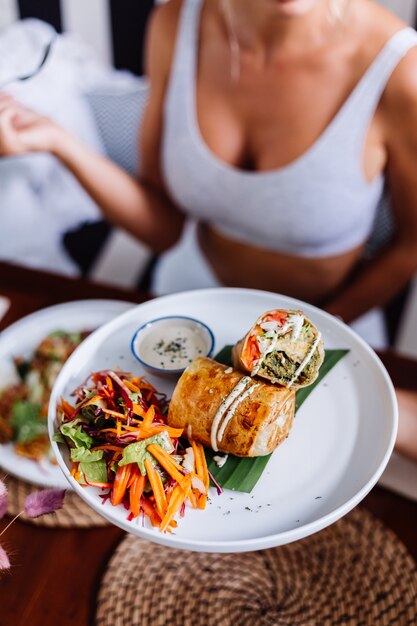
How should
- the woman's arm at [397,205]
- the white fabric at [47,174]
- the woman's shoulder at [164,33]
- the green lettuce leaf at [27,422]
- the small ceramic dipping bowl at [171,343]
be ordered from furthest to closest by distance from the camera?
1. the white fabric at [47,174]
2. the woman's shoulder at [164,33]
3. the woman's arm at [397,205]
4. the green lettuce leaf at [27,422]
5. the small ceramic dipping bowl at [171,343]

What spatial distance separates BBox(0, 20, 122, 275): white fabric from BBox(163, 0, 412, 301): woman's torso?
0.73 m

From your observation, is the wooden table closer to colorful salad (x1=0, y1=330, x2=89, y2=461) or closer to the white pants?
colorful salad (x1=0, y1=330, x2=89, y2=461)

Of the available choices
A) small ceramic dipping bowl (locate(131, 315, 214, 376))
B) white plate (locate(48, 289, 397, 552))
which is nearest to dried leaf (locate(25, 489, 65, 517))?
white plate (locate(48, 289, 397, 552))

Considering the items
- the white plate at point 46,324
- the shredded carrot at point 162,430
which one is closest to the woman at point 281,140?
the white plate at point 46,324

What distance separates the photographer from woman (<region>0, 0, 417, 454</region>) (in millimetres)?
1472

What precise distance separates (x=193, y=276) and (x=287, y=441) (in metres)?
1.26

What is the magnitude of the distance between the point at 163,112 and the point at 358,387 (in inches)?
47.0

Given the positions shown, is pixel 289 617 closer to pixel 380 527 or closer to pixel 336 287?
pixel 380 527

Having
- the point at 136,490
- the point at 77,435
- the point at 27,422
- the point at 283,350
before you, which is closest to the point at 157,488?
the point at 136,490

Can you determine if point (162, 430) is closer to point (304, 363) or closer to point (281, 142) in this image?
point (304, 363)

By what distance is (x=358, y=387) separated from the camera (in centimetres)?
91

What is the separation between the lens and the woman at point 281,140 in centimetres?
Result: 147

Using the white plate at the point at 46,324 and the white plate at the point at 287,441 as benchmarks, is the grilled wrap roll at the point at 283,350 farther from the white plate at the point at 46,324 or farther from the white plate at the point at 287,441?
the white plate at the point at 46,324

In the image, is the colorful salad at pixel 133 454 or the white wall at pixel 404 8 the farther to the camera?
the white wall at pixel 404 8
